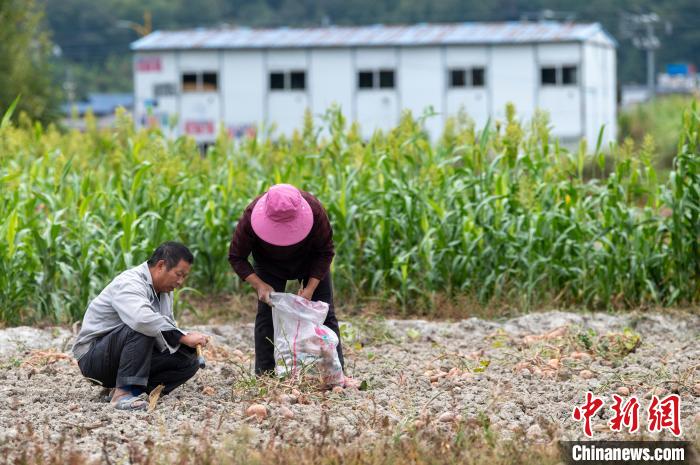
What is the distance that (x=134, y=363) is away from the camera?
599 centimetres

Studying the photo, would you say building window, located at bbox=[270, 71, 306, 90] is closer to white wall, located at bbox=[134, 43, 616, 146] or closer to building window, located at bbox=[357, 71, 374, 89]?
white wall, located at bbox=[134, 43, 616, 146]

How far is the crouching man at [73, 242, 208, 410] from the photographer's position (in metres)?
5.95

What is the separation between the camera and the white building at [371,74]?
39.7m

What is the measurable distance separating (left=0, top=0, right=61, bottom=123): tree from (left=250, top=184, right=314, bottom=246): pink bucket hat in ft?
46.6

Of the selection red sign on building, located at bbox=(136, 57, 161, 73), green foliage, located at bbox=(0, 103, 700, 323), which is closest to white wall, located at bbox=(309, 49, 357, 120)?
red sign on building, located at bbox=(136, 57, 161, 73)

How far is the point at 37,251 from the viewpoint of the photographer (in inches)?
340

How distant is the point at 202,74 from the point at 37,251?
33.3 m

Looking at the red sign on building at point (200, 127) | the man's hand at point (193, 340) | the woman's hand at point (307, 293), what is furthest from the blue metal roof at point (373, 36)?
the man's hand at point (193, 340)

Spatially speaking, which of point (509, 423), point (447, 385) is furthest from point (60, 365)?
point (509, 423)

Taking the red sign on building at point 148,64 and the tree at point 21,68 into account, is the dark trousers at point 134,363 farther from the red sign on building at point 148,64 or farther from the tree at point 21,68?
the red sign on building at point 148,64

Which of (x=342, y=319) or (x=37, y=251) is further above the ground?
(x=37, y=251)

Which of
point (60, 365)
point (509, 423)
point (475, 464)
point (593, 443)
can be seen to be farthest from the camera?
point (60, 365)

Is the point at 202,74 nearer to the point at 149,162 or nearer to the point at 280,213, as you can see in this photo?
the point at 149,162

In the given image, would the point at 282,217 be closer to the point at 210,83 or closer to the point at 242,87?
the point at 242,87
